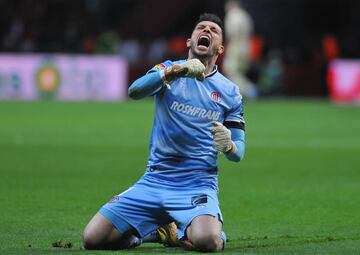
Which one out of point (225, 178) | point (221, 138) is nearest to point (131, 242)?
point (221, 138)

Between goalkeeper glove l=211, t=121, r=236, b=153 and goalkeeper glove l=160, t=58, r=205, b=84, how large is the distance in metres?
0.40

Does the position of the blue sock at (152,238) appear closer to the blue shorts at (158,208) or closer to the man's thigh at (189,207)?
the blue shorts at (158,208)

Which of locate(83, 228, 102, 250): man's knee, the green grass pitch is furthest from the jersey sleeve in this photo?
locate(83, 228, 102, 250): man's knee

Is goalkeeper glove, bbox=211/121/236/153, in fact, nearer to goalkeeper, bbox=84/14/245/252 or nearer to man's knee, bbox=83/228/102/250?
goalkeeper, bbox=84/14/245/252

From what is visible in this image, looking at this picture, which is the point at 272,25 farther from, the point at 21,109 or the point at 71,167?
the point at 71,167

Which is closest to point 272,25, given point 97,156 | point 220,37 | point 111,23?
point 111,23

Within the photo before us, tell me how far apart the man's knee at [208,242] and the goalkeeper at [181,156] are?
150 mm

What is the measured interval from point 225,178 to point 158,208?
16.9ft

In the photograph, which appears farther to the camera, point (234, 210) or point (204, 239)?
point (234, 210)

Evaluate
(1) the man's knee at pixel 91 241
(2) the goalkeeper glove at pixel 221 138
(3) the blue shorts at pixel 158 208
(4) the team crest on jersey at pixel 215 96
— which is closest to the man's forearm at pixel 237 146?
(2) the goalkeeper glove at pixel 221 138

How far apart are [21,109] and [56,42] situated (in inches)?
318

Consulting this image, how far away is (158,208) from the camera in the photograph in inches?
325

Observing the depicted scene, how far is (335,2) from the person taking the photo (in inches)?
1362

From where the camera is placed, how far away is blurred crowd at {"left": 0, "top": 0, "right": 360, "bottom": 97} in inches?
1259
